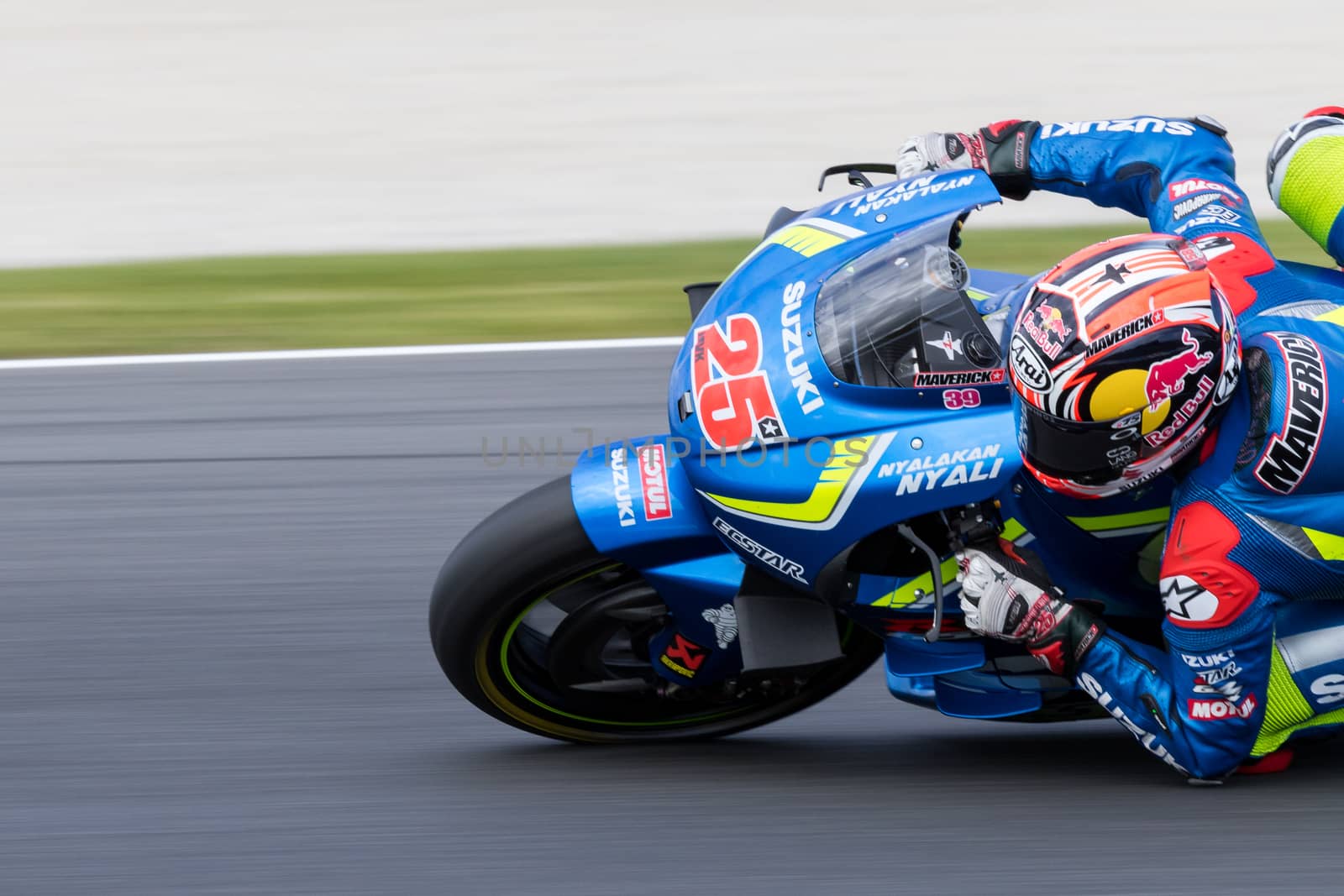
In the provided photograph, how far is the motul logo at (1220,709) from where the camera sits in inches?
119

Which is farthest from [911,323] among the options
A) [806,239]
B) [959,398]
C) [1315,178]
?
[1315,178]

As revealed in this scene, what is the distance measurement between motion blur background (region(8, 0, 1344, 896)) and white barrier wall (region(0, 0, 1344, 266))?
36 millimetres

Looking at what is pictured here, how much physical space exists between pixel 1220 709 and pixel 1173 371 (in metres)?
0.71

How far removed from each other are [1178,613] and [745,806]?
980mm

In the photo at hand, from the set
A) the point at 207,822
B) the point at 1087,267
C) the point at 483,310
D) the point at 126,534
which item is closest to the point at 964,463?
the point at 1087,267

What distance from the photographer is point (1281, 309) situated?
313cm

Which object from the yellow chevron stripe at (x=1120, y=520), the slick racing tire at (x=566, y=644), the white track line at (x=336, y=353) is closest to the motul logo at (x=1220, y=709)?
the yellow chevron stripe at (x=1120, y=520)

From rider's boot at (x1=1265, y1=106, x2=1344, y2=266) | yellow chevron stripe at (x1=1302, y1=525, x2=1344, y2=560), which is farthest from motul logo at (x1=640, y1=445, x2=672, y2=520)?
rider's boot at (x1=1265, y1=106, x2=1344, y2=266)

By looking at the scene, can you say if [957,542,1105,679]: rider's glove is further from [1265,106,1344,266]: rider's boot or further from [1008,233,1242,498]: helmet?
[1265,106,1344,266]: rider's boot

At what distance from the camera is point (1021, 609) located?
296 centimetres

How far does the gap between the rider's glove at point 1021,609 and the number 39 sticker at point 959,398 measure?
0.84 ft

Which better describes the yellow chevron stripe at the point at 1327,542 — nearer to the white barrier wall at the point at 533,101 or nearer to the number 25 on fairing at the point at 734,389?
the number 25 on fairing at the point at 734,389

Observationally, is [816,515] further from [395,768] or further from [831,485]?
[395,768]

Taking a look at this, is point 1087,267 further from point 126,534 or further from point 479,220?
point 479,220
